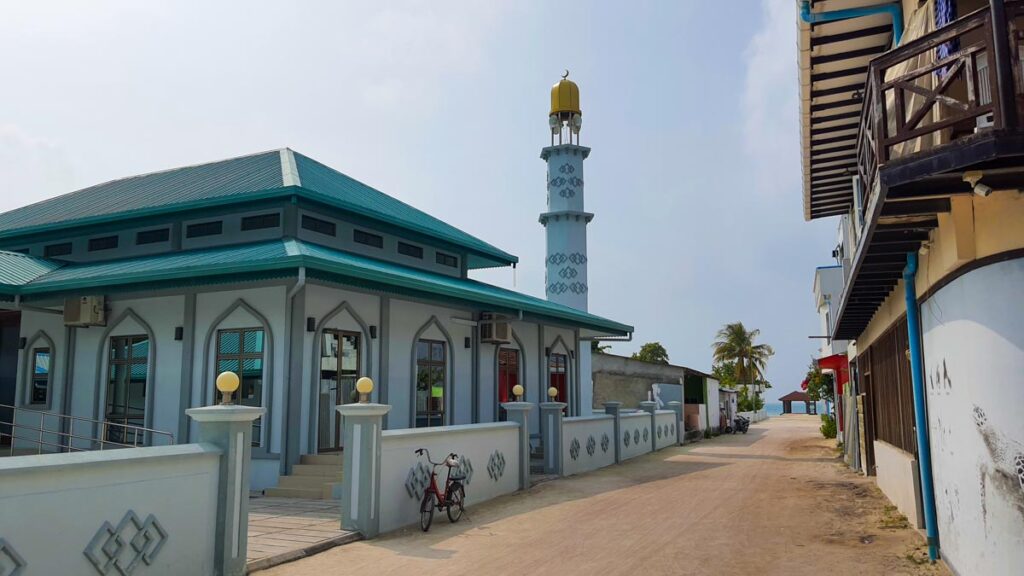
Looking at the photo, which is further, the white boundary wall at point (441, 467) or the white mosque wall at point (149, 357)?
the white mosque wall at point (149, 357)

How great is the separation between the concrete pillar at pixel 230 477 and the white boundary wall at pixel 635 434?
12.9m

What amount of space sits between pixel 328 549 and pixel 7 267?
35.0 ft

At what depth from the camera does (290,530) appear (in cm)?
891

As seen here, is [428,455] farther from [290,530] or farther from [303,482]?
[303,482]

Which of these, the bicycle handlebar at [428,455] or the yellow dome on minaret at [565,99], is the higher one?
the yellow dome on minaret at [565,99]

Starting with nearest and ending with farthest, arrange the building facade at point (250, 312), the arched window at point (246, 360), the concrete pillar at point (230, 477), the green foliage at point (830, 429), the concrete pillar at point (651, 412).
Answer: the concrete pillar at point (230, 477) → the building facade at point (250, 312) → the arched window at point (246, 360) → the concrete pillar at point (651, 412) → the green foliage at point (830, 429)

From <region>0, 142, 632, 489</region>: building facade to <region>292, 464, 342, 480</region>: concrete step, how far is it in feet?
0.56

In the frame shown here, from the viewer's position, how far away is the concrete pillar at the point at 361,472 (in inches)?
352

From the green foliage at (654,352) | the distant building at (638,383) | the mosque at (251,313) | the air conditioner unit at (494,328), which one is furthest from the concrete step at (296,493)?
the green foliage at (654,352)

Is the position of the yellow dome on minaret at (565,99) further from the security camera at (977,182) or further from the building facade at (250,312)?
the security camera at (977,182)

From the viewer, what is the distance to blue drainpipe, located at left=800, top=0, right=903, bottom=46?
780 cm

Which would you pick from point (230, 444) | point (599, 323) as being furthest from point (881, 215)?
point (599, 323)

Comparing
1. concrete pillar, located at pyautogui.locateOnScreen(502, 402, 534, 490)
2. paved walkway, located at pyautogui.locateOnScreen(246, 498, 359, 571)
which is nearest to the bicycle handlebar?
paved walkway, located at pyautogui.locateOnScreen(246, 498, 359, 571)

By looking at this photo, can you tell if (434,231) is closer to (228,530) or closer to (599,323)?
(599,323)
